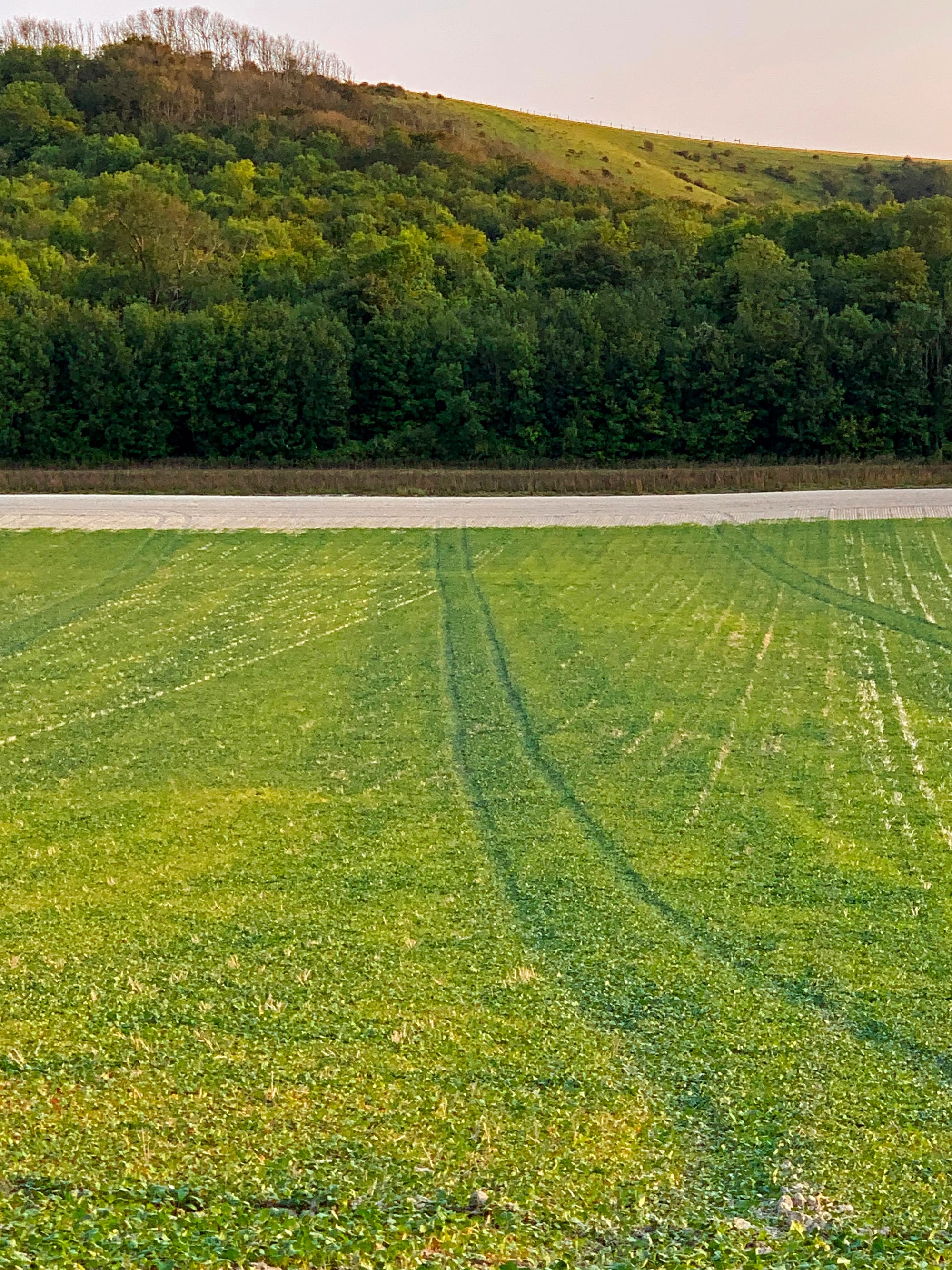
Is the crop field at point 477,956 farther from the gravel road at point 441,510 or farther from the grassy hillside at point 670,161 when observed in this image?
the grassy hillside at point 670,161

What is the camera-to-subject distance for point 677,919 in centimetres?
940

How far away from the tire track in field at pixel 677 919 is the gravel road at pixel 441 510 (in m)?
17.4

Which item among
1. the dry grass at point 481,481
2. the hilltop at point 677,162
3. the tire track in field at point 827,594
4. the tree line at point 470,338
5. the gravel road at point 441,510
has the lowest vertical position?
the tire track in field at point 827,594

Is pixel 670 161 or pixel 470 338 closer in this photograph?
pixel 470 338

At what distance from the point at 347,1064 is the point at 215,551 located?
2250 cm

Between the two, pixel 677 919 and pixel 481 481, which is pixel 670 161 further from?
pixel 677 919

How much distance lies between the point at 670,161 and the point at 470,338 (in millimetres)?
59844

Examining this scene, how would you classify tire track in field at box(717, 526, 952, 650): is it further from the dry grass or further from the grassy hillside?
the grassy hillside

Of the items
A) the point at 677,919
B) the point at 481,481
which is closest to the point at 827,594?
the point at 677,919

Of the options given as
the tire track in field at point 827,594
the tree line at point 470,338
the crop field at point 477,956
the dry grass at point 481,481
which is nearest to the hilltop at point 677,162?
the tree line at point 470,338

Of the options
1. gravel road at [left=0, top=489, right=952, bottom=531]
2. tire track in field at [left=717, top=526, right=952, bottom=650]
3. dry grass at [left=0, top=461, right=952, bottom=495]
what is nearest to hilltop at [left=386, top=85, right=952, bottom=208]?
dry grass at [left=0, top=461, right=952, bottom=495]

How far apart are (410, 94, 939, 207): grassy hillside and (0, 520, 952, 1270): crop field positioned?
8104 cm

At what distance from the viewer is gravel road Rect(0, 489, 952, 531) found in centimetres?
3306

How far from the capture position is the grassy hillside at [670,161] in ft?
308
